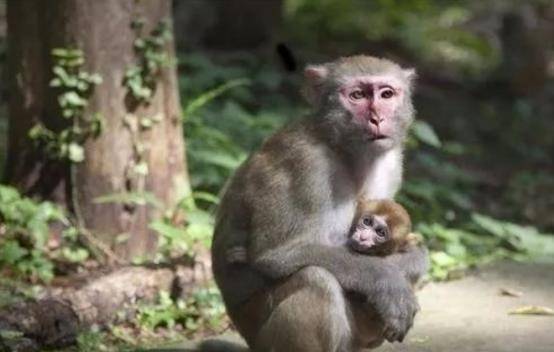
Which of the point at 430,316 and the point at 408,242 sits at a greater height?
the point at 408,242

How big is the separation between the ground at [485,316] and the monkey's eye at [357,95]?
1.33 metres

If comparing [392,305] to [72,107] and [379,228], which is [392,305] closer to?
[379,228]

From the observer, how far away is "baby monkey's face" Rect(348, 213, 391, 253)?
536 cm

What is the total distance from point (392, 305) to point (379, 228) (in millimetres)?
376

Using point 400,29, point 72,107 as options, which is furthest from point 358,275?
point 400,29

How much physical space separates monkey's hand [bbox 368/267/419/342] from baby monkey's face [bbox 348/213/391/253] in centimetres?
18

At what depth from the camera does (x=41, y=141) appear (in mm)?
7551

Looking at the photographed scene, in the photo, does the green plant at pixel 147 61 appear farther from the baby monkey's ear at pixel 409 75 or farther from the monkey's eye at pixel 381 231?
the monkey's eye at pixel 381 231

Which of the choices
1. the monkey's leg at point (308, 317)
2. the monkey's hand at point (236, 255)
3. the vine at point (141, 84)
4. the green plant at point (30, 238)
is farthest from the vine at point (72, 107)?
the monkey's leg at point (308, 317)

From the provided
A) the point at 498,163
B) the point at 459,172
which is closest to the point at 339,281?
the point at 459,172

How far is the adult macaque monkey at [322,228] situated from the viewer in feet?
16.8

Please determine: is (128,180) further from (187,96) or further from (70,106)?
(187,96)

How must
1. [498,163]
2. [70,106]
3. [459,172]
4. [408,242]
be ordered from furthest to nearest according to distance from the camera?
1. [498,163]
2. [459,172]
3. [70,106]
4. [408,242]

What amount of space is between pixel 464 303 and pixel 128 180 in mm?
2290
